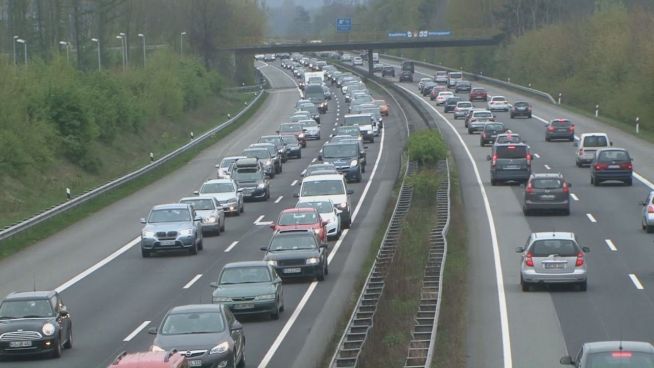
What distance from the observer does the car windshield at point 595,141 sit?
59469mm

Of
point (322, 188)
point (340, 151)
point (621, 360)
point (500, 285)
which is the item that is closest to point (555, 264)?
point (500, 285)

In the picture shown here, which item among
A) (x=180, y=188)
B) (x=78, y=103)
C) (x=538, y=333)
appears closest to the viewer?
(x=538, y=333)

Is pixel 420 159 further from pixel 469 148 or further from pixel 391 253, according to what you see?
pixel 391 253

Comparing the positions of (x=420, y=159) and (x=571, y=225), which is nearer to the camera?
(x=571, y=225)

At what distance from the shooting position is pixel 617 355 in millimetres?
16328

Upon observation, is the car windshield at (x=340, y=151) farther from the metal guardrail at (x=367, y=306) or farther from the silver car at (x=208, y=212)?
the silver car at (x=208, y=212)

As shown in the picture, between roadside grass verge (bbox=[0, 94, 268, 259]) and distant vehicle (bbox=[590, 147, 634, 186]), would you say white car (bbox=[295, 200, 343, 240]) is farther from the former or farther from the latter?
distant vehicle (bbox=[590, 147, 634, 186])

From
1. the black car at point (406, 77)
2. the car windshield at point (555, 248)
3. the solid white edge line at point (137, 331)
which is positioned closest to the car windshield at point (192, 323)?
the solid white edge line at point (137, 331)

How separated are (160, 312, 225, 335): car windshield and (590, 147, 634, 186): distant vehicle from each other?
1245 inches

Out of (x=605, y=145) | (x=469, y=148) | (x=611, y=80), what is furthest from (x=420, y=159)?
(x=611, y=80)

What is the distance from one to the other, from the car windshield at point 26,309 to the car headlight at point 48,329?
12.3 inches

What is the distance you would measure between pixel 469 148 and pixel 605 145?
1263 cm

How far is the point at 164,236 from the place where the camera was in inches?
1537

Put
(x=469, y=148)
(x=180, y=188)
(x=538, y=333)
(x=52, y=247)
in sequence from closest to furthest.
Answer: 1. (x=538, y=333)
2. (x=52, y=247)
3. (x=180, y=188)
4. (x=469, y=148)
